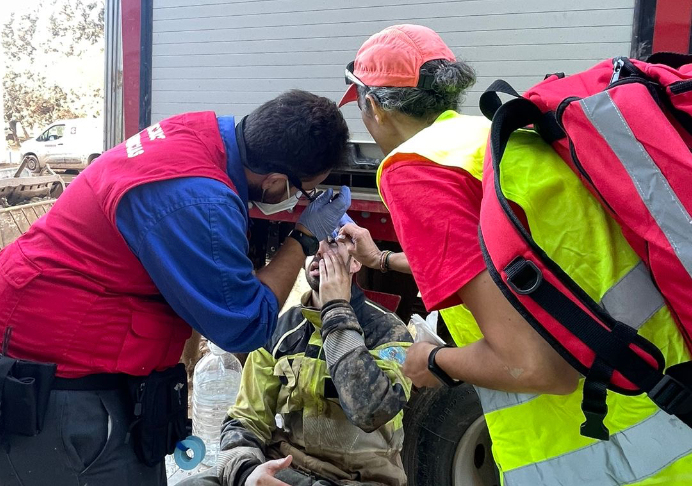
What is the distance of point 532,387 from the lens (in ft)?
3.36

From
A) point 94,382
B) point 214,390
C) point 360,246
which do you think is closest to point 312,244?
point 360,246

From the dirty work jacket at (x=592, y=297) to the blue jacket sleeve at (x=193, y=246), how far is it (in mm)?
584

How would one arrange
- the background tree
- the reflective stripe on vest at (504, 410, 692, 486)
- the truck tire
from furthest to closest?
the background tree < the truck tire < the reflective stripe on vest at (504, 410, 692, 486)

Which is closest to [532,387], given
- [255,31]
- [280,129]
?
[280,129]

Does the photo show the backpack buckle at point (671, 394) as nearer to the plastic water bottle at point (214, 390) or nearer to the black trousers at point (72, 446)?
the black trousers at point (72, 446)

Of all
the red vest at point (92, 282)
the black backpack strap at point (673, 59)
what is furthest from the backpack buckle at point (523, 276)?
the red vest at point (92, 282)

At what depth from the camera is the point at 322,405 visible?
7.27ft

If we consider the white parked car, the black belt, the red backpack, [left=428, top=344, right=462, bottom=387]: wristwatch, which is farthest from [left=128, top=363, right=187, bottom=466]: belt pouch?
the white parked car

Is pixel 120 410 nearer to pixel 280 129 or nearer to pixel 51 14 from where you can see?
pixel 280 129

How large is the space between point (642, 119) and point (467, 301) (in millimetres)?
404

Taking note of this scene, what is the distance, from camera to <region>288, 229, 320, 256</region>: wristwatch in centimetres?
210

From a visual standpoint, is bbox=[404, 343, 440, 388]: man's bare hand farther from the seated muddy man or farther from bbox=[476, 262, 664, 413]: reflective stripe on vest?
the seated muddy man

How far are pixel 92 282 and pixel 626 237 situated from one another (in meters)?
1.33

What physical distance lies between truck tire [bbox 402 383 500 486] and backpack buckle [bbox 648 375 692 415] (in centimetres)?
186
